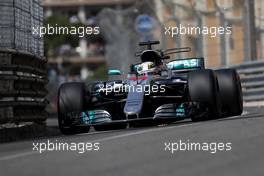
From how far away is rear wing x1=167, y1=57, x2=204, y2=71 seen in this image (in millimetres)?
13445

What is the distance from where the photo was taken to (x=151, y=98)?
39.8ft

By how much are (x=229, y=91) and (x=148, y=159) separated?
557 centimetres

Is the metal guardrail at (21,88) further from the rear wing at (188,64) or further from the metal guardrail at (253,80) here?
the metal guardrail at (253,80)

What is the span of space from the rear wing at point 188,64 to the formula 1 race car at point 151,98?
0.80 ft

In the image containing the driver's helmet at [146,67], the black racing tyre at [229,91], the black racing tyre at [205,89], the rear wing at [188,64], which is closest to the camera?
the black racing tyre at [205,89]

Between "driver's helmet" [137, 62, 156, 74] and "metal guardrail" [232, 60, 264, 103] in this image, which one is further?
"metal guardrail" [232, 60, 264, 103]

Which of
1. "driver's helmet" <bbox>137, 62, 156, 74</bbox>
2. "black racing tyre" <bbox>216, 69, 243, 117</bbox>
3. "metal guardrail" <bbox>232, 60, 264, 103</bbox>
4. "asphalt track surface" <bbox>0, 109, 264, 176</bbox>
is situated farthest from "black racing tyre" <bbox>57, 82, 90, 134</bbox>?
"metal guardrail" <bbox>232, 60, 264, 103</bbox>

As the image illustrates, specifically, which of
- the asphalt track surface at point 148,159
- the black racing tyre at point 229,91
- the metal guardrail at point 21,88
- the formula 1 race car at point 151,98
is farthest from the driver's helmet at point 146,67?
the asphalt track surface at point 148,159

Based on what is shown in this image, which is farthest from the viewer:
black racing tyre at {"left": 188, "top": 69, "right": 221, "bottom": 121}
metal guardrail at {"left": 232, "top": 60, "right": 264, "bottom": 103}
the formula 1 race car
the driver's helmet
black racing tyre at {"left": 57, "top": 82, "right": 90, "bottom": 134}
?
metal guardrail at {"left": 232, "top": 60, "right": 264, "bottom": 103}

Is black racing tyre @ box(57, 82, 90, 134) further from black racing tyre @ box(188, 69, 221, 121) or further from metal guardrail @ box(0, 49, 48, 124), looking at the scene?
black racing tyre @ box(188, 69, 221, 121)

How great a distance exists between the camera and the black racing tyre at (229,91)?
12633 mm

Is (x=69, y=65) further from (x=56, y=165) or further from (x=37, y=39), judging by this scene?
(x=56, y=165)

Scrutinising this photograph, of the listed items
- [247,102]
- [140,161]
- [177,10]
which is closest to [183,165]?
[140,161]

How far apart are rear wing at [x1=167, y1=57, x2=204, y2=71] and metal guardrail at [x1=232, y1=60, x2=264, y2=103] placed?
295 inches
